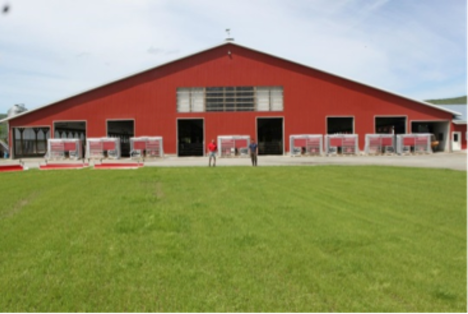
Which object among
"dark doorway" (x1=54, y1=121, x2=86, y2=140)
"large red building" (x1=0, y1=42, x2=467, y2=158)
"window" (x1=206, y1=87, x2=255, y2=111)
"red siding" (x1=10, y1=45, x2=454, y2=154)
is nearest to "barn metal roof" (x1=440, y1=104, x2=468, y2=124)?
"red siding" (x1=10, y1=45, x2=454, y2=154)

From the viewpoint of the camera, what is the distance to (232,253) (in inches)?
223

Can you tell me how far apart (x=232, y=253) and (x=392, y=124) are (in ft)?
163

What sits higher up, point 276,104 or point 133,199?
point 276,104

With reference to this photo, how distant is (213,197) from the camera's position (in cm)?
1066

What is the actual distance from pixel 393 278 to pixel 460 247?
225 cm

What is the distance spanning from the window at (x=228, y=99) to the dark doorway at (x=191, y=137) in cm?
355

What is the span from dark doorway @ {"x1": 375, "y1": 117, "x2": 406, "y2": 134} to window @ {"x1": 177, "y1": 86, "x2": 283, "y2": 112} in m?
13.3

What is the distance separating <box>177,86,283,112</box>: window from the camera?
39375 millimetres

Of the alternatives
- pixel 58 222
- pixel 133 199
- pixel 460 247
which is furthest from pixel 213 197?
pixel 460 247

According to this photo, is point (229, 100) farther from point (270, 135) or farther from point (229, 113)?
point (270, 135)

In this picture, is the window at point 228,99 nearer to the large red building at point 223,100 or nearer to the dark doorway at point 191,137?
the large red building at point 223,100

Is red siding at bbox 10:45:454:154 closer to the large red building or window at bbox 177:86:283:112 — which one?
the large red building

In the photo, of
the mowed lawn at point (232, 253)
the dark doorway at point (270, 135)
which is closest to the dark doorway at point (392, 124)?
the dark doorway at point (270, 135)

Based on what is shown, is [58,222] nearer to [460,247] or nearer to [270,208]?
[270,208]
